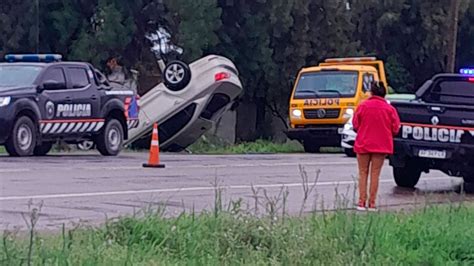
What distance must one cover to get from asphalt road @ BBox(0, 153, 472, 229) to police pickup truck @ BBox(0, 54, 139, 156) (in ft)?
2.11

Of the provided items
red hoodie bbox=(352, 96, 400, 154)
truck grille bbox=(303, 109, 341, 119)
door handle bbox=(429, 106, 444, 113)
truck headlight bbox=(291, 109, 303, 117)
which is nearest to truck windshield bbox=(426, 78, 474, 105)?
door handle bbox=(429, 106, 444, 113)

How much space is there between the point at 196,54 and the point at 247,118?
705cm

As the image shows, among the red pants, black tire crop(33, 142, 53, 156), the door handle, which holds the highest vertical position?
the door handle

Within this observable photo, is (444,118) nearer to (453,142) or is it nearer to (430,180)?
(453,142)

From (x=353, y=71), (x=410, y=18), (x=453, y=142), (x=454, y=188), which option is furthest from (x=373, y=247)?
(x=410, y=18)

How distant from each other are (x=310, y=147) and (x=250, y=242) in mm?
23450

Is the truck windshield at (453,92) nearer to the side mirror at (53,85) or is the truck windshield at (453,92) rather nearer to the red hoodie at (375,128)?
the red hoodie at (375,128)

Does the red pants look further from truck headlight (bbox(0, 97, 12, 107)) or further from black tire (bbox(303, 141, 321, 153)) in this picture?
black tire (bbox(303, 141, 321, 153))

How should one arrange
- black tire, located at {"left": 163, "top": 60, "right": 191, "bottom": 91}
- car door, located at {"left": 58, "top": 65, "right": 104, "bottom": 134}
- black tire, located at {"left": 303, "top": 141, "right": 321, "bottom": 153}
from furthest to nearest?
black tire, located at {"left": 303, "top": 141, "right": 321, "bottom": 153} → black tire, located at {"left": 163, "top": 60, "right": 191, "bottom": 91} → car door, located at {"left": 58, "top": 65, "right": 104, "bottom": 134}

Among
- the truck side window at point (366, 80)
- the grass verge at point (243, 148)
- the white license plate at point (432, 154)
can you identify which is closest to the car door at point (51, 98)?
the white license plate at point (432, 154)

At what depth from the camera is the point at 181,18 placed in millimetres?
40156

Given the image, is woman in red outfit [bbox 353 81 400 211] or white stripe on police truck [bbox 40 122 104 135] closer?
woman in red outfit [bbox 353 81 400 211]

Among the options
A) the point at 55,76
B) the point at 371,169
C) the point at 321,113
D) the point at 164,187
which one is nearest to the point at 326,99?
the point at 321,113

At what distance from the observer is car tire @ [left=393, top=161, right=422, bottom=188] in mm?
18750
